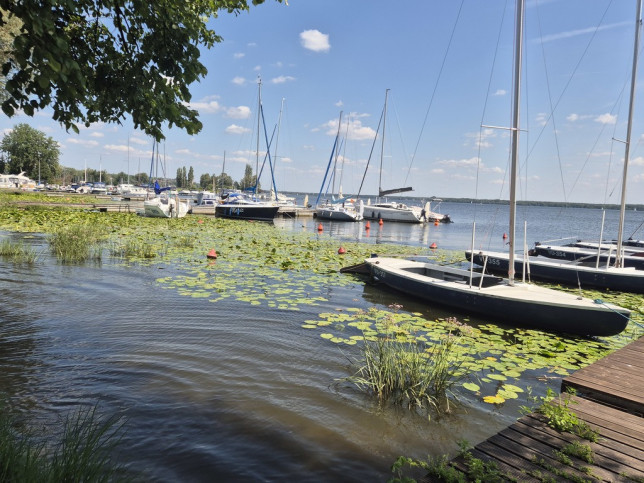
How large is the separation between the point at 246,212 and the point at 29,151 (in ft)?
204

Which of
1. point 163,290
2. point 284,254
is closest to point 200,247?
point 284,254

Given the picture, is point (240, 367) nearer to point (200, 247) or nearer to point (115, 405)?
point (115, 405)

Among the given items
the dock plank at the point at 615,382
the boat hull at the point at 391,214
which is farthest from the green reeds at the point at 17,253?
the boat hull at the point at 391,214

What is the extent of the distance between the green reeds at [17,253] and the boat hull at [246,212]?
1029 inches

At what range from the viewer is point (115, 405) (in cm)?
452

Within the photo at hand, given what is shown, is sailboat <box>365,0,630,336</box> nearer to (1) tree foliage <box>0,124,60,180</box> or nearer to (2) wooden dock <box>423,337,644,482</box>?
(2) wooden dock <box>423,337,644,482</box>

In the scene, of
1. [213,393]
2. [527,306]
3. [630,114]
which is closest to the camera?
[213,393]

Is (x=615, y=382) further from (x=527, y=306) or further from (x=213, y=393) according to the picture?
(x=213, y=393)

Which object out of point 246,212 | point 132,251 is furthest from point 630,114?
point 246,212

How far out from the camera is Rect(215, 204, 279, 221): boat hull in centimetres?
3816

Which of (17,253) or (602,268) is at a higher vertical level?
(602,268)

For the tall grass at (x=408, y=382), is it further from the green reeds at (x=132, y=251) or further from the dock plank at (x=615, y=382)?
the green reeds at (x=132, y=251)

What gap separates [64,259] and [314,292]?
26.4ft

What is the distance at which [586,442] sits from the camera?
3.67 metres
